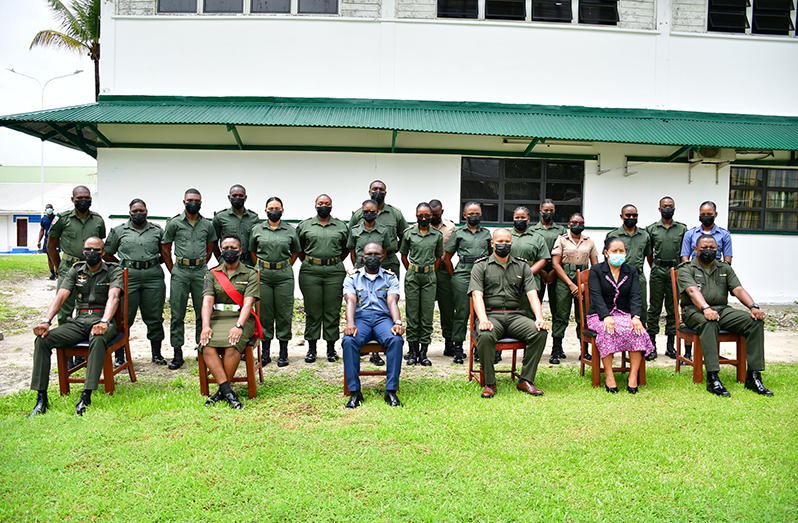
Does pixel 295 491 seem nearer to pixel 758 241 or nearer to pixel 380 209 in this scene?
pixel 380 209

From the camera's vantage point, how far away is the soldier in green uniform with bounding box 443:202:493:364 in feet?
22.6

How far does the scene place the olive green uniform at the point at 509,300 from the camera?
18.3ft

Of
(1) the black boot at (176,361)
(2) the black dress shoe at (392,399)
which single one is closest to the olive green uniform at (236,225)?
(1) the black boot at (176,361)

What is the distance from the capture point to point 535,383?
5926mm

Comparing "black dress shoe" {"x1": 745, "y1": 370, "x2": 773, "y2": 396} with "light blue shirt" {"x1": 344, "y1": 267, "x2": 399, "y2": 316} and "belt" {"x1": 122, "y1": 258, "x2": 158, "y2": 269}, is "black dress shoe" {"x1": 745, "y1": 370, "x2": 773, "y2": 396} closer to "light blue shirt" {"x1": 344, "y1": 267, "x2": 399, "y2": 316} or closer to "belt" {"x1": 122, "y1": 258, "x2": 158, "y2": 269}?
"light blue shirt" {"x1": 344, "y1": 267, "x2": 399, "y2": 316}

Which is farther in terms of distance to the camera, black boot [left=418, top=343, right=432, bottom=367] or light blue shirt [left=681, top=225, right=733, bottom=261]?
light blue shirt [left=681, top=225, right=733, bottom=261]

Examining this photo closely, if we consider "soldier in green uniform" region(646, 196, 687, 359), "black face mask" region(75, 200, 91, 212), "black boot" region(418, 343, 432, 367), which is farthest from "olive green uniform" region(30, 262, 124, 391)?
"soldier in green uniform" region(646, 196, 687, 359)

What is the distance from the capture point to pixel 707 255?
6.00 metres

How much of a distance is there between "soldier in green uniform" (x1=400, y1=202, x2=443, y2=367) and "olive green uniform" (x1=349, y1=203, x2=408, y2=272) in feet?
0.79

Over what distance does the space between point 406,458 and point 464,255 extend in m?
3.49

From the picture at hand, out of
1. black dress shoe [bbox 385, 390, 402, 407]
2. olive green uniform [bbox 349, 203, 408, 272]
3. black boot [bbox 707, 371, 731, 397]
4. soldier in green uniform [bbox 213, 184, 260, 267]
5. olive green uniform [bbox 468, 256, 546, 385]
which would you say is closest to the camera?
black dress shoe [bbox 385, 390, 402, 407]

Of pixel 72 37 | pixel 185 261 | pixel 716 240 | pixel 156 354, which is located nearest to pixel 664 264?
pixel 716 240

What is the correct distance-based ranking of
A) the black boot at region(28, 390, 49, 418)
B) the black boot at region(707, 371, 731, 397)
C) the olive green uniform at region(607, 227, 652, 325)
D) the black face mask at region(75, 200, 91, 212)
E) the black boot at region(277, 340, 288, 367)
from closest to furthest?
the black boot at region(28, 390, 49, 418) → the black boot at region(707, 371, 731, 397) → the black face mask at region(75, 200, 91, 212) → the black boot at region(277, 340, 288, 367) → the olive green uniform at region(607, 227, 652, 325)

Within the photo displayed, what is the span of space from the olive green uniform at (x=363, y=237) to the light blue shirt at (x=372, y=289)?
87cm
